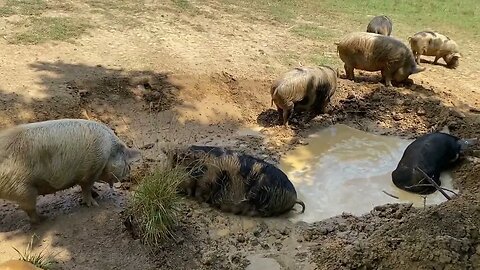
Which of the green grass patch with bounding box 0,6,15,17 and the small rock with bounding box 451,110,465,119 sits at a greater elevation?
the small rock with bounding box 451,110,465,119

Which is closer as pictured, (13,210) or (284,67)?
(13,210)

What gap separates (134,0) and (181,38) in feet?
8.02

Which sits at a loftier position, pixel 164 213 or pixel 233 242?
pixel 164 213

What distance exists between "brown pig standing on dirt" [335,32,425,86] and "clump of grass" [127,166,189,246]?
5.25 meters

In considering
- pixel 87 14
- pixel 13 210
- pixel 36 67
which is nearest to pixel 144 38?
pixel 87 14

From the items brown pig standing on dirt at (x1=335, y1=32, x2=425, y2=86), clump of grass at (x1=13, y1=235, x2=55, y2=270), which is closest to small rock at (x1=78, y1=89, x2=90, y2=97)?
clump of grass at (x1=13, y1=235, x2=55, y2=270)

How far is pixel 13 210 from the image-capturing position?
587 centimetres

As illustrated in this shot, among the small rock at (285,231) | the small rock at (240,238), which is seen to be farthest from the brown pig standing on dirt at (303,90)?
the small rock at (240,238)

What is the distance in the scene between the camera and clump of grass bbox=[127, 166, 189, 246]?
5.36 metres

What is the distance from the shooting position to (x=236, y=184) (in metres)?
6.27

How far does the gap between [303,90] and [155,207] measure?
356 centimetres

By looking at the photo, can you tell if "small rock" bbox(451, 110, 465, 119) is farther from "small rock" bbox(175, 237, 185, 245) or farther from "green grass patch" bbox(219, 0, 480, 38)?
"small rock" bbox(175, 237, 185, 245)

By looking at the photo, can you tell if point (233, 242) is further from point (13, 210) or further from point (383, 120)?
point (383, 120)

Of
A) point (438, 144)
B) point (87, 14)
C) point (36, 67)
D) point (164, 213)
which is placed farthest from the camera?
point (87, 14)
